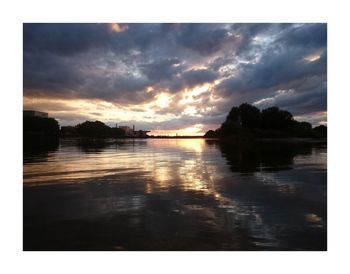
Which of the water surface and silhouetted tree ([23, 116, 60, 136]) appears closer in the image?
the water surface

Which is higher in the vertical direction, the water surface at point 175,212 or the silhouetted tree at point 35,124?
the silhouetted tree at point 35,124

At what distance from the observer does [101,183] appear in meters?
10.5

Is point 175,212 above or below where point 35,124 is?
below

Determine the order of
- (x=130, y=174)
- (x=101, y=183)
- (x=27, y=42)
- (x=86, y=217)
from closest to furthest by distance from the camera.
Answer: (x=86, y=217), (x=27, y=42), (x=101, y=183), (x=130, y=174)

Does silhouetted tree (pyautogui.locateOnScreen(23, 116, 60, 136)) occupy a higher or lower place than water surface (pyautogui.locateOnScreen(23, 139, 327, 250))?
higher

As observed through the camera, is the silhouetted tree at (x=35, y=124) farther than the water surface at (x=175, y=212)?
Yes

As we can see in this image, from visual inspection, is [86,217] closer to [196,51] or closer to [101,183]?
[101,183]

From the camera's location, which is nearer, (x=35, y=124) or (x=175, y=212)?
(x=175, y=212)
